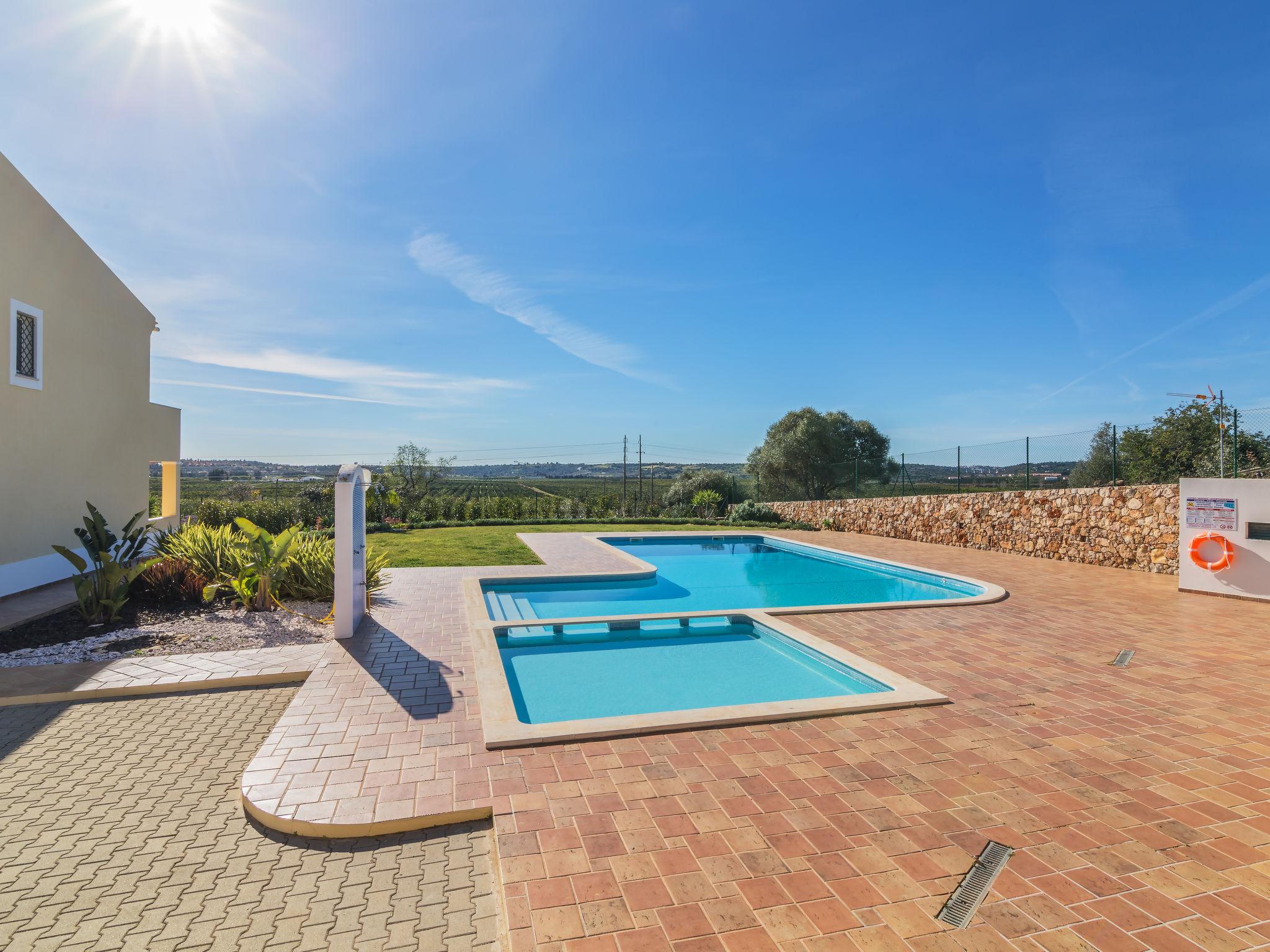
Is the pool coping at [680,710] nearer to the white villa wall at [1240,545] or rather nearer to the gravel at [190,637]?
the gravel at [190,637]

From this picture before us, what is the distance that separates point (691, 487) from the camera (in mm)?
30281

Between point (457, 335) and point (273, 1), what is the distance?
17.7 m

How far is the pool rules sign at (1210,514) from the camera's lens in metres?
8.23

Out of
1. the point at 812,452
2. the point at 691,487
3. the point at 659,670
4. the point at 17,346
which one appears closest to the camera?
the point at 659,670

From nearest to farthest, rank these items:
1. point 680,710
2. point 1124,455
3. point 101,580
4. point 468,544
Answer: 1. point 680,710
2. point 101,580
3. point 468,544
4. point 1124,455

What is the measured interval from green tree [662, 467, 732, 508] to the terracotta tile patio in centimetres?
2367

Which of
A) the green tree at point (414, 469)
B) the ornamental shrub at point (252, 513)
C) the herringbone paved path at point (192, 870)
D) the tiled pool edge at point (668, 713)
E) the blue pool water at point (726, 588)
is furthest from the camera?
the green tree at point (414, 469)

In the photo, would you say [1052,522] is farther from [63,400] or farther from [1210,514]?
[63,400]

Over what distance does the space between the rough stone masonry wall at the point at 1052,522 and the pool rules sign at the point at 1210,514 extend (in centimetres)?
199

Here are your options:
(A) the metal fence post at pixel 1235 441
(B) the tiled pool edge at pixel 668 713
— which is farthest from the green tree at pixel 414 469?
(A) the metal fence post at pixel 1235 441

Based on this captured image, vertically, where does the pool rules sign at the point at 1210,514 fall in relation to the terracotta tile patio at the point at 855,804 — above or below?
above

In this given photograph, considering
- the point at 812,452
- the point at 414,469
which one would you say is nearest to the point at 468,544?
the point at 414,469

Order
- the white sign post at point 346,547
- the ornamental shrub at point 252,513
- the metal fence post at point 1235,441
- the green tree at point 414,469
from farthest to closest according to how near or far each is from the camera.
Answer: the green tree at point 414,469
the ornamental shrub at point 252,513
the metal fence post at point 1235,441
the white sign post at point 346,547

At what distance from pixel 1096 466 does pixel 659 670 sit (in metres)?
12.6
